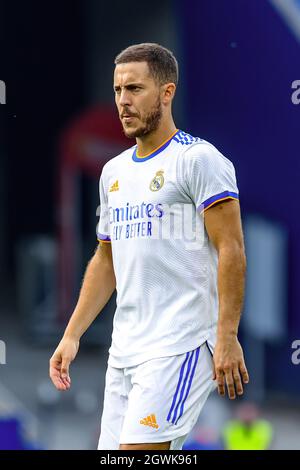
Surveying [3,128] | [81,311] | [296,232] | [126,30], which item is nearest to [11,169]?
[3,128]

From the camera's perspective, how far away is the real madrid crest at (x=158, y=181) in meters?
5.13

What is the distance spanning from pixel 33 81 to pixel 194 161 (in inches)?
960

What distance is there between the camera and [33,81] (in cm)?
2897

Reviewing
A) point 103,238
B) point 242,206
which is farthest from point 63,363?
point 242,206

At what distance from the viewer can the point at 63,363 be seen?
5465 mm

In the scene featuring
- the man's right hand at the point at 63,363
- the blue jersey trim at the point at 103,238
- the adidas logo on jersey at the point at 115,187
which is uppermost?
the adidas logo on jersey at the point at 115,187

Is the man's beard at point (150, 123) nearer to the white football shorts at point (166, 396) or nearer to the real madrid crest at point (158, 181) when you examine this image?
the real madrid crest at point (158, 181)

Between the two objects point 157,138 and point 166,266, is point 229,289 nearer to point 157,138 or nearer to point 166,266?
point 166,266

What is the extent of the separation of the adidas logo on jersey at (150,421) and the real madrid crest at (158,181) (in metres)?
0.98

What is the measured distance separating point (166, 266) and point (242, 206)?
10822mm

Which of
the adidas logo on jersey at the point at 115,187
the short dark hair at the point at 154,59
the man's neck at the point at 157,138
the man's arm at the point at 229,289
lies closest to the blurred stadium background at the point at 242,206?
the adidas logo on jersey at the point at 115,187

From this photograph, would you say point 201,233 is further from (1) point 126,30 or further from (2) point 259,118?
(1) point 126,30

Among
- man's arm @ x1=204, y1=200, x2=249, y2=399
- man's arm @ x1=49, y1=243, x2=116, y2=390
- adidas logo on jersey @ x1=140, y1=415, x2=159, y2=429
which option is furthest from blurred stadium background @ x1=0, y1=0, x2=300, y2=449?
man's arm @ x1=204, y1=200, x2=249, y2=399

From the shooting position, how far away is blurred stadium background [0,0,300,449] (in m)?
14.4
